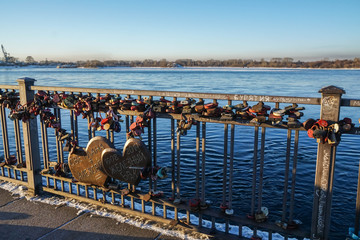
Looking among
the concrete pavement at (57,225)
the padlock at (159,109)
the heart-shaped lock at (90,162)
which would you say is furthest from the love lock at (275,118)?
the heart-shaped lock at (90,162)

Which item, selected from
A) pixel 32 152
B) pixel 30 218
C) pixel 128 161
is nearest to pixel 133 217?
pixel 128 161

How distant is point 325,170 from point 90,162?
3.27m

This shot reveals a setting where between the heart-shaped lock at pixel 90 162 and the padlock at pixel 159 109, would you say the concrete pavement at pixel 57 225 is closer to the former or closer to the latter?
the heart-shaped lock at pixel 90 162

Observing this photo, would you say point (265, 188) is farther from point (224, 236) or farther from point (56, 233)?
point (56, 233)

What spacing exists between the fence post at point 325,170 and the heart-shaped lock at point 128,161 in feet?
7.12

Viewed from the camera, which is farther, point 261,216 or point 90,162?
point 90,162

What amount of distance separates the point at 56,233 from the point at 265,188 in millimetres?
6604

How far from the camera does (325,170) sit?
3.55 metres

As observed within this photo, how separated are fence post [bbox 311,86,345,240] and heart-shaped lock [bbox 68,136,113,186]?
2.81 metres

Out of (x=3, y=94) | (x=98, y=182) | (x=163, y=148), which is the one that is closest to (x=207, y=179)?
(x=163, y=148)

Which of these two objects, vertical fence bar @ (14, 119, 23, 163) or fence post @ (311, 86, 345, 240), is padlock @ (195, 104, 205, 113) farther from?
vertical fence bar @ (14, 119, 23, 163)

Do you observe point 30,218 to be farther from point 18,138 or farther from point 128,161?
point 128,161

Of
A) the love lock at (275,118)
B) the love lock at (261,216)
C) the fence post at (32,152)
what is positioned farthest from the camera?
the fence post at (32,152)

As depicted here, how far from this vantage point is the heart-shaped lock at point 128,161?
14.3 feet
